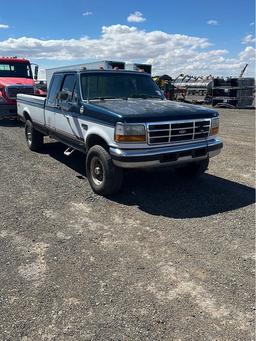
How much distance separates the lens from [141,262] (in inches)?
161

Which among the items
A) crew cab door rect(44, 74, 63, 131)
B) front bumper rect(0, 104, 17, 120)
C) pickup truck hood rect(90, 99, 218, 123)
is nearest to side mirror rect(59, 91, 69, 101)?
crew cab door rect(44, 74, 63, 131)

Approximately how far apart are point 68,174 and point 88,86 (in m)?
1.87

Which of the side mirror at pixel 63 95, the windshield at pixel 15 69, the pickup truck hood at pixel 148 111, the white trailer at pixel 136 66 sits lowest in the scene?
the pickup truck hood at pixel 148 111

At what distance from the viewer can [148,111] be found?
5.72 metres

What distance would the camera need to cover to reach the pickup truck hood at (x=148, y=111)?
5.50 meters

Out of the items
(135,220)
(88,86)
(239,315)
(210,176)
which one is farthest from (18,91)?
(239,315)

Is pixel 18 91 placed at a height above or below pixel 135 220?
above

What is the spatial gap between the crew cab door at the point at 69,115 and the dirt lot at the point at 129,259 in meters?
0.86

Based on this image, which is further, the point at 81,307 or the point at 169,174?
the point at 169,174

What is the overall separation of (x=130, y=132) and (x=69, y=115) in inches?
78.1

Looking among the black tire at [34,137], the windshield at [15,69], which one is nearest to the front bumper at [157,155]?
the black tire at [34,137]

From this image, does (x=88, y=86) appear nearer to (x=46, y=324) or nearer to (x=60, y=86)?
(x=60, y=86)

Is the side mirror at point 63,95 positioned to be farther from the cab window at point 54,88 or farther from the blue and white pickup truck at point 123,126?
the cab window at point 54,88

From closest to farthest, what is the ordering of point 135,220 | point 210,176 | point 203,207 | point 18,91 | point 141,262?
point 141,262
point 135,220
point 203,207
point 210,176
point 18,91
